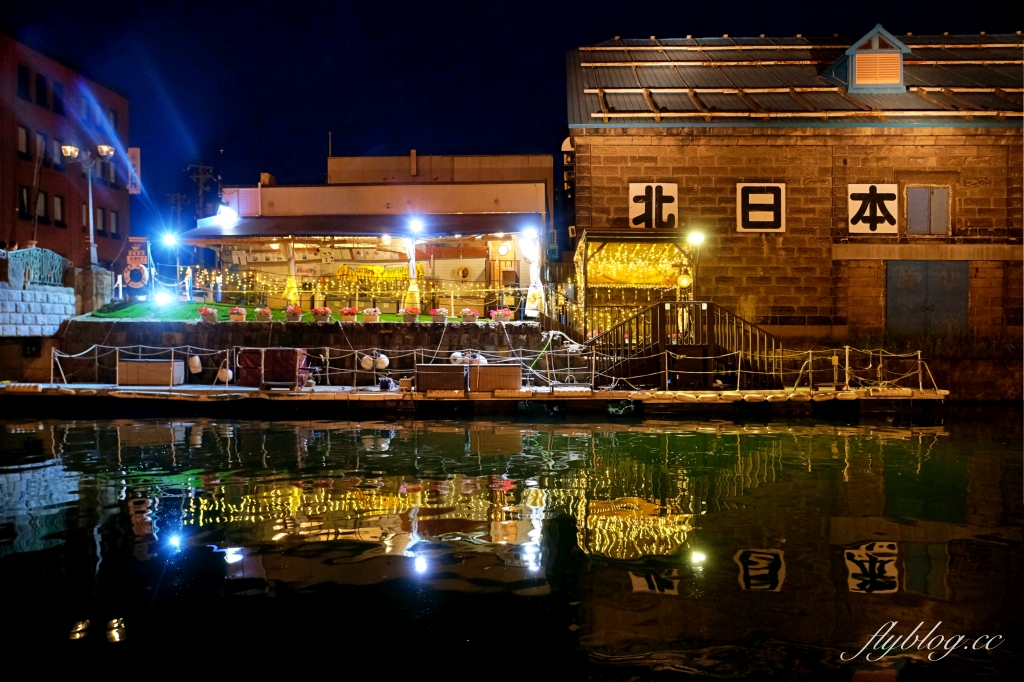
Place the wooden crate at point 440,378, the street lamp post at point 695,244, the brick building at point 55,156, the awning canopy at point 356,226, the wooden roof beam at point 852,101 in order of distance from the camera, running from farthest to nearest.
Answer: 1. the brick building at point 55,156
2. the awning canopy at point 356,226
3. the wooden roof beam at point 852,101
4. the street lamp post at point 695,244
5. the wooden crate at point 440,378

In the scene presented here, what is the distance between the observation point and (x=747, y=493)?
33.4 ft

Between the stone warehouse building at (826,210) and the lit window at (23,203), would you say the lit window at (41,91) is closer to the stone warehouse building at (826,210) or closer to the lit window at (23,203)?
the lit window at (23,203)

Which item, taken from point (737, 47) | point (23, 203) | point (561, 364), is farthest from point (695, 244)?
point (23, 203)

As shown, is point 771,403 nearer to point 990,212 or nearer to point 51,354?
point 990,212

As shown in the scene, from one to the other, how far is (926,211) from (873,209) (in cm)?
183

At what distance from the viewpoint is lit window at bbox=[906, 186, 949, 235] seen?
25.5 metres

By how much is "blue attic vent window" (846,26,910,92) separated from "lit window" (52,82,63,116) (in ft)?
128

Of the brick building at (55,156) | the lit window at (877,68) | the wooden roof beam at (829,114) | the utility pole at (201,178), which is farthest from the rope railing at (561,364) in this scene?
the utility pole at (201,178)

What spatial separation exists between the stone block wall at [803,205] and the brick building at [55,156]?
26.4 metres

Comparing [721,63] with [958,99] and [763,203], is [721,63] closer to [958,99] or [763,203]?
[763,203]

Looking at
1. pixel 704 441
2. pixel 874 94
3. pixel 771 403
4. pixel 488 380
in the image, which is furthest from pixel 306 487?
pixel 874 94

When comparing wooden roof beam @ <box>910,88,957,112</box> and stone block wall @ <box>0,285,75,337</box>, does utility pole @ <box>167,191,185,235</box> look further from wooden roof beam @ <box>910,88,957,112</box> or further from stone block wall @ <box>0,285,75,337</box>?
wooden roof beam @ <box>910,88,957,112</box>

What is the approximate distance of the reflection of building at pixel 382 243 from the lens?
88.5 ft

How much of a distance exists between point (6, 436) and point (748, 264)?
21.4m
